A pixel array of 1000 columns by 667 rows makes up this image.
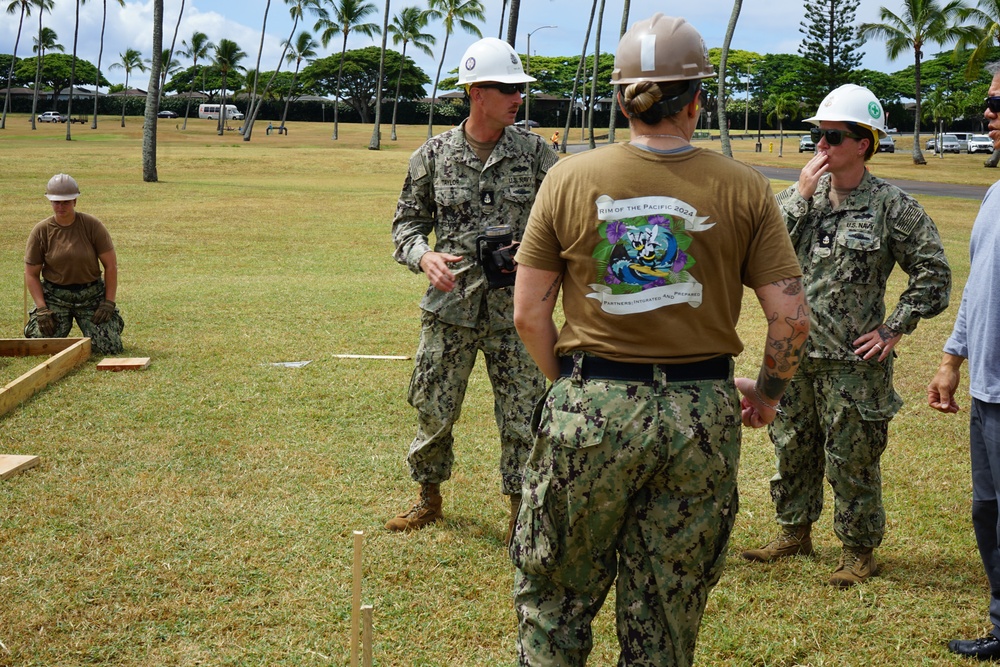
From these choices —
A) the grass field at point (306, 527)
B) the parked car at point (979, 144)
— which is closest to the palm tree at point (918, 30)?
the parked car at point (979, 144)

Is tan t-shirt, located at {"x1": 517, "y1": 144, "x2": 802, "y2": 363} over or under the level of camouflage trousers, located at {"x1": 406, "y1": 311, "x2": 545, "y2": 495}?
over

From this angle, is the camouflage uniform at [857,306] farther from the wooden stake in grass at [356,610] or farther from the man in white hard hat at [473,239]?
the wooden stake in grass at [356,610]

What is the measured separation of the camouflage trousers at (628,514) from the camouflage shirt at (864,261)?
6.08ft

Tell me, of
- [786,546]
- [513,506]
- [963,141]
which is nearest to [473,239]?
[513,506]

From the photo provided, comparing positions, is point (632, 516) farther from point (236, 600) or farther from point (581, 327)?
point (236, 600)

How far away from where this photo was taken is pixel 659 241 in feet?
8.82

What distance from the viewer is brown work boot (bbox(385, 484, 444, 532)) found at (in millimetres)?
5137

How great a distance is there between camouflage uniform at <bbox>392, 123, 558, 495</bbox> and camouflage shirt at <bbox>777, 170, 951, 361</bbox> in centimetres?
134

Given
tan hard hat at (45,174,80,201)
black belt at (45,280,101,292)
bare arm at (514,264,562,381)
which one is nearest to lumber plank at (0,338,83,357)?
black belt at (45,280,101,292)

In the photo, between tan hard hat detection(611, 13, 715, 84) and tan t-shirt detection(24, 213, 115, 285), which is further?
tan t-shirt detection(24, 213, 115, 285)

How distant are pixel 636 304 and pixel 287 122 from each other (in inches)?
3667

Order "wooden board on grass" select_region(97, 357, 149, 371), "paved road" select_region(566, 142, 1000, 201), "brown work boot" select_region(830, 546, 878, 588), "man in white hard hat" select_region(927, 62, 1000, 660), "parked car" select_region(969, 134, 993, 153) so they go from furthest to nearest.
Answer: "parked car" select_region(969, 134, 993, 153) → "paved road" select_region(566, 142, 1000, 201) → "wooden board on grass" select_region(97, 357, 149, 371) → "brown work boot" select_region(830, 546, 878, 588) → "man in white hard hat" select_region(927, 62, 1000, 660)

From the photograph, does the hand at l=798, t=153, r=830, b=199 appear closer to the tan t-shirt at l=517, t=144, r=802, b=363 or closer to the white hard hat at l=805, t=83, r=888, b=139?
the white hard hat at l=805, t=83, r=888, b=139

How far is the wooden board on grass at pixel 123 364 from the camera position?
8688 mm
